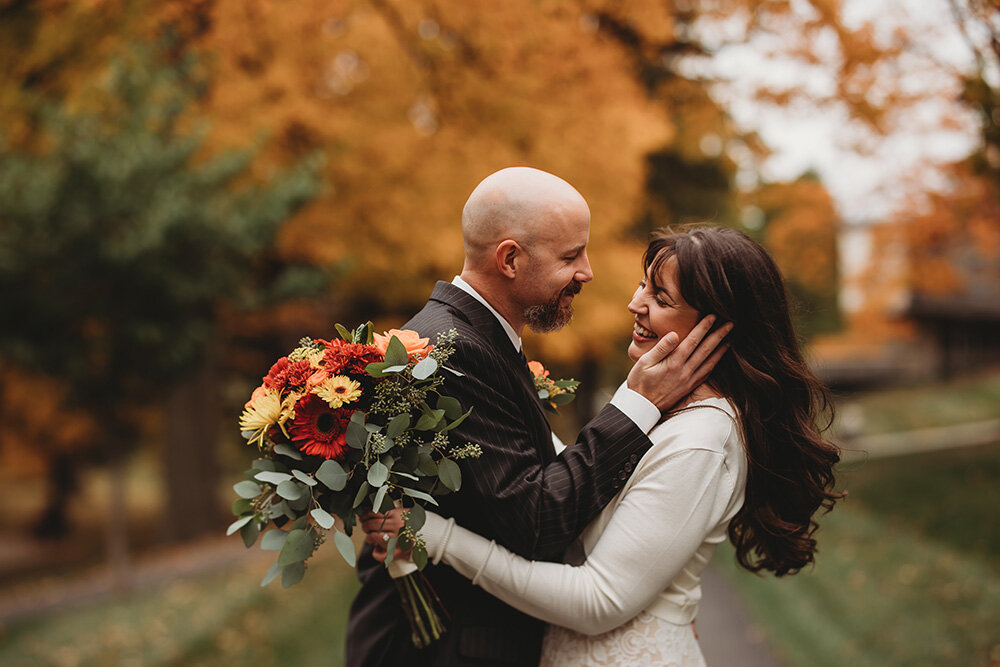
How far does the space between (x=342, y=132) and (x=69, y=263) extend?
2.93m

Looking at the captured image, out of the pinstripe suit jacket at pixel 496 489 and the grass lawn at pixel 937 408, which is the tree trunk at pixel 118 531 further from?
the grass lawn at pixel 937 408

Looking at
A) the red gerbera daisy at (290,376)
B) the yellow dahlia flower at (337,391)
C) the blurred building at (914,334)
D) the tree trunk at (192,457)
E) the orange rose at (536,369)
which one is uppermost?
the red gerbera daisy at (290,376)

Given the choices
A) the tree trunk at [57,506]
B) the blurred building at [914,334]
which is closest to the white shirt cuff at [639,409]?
the blurred building at [914,334]

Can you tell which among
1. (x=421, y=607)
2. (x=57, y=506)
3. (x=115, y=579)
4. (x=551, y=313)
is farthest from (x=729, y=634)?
(x=57, y=506)

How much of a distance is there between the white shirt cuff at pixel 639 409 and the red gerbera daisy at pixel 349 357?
714 millimetres

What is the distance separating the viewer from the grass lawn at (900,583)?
588 centimetres

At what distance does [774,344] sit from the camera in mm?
2486

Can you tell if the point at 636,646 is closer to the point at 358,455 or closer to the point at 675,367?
the point at 675,367

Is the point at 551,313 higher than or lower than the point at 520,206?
lower

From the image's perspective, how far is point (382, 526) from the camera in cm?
232

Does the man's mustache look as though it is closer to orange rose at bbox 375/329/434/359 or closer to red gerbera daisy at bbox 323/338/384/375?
orange rose at bbox 375/329/434/359

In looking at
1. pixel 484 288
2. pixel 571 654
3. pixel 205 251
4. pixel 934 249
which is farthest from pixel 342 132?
pixel 934 249

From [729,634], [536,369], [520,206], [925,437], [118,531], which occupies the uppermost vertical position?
[520,206]

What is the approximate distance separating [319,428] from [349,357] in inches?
8.5
